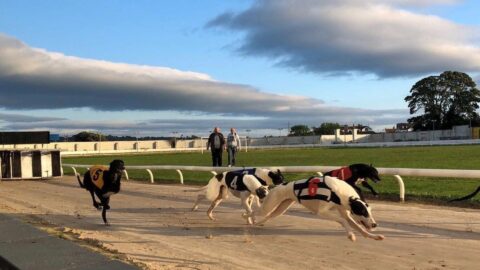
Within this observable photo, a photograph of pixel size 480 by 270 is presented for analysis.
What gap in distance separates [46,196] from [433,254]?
13550 millimetres

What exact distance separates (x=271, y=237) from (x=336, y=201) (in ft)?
8.90

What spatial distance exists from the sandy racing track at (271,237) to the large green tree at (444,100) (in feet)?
295

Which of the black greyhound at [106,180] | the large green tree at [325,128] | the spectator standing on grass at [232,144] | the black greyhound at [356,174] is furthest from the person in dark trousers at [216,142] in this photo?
the large green tree at [325,128]

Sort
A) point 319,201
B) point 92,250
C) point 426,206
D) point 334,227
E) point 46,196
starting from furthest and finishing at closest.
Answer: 1. point 46,196
2. point 426,206
3. point 334,227
4. point 92,250
5. point 319,201

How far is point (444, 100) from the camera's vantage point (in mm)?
99438

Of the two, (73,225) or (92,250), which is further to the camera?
(73,225)

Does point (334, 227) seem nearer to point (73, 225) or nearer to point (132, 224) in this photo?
point (132, 224)

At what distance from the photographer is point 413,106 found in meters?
103

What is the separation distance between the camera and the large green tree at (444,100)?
9638 centimetres

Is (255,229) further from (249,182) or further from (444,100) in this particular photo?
(444,100)

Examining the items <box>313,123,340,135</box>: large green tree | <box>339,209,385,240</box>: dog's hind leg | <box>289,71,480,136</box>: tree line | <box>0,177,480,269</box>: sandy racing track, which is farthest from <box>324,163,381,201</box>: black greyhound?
<box>313,123,340,135</box>: large green tree

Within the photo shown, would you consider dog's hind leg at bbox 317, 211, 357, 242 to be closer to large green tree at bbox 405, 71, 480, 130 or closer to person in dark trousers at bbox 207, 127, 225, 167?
person in dark trousers at bbox 207, 127, 225, 167

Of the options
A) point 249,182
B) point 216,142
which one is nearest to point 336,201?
point 249,182

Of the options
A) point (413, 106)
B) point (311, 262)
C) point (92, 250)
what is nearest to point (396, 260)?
point (311, 262)
